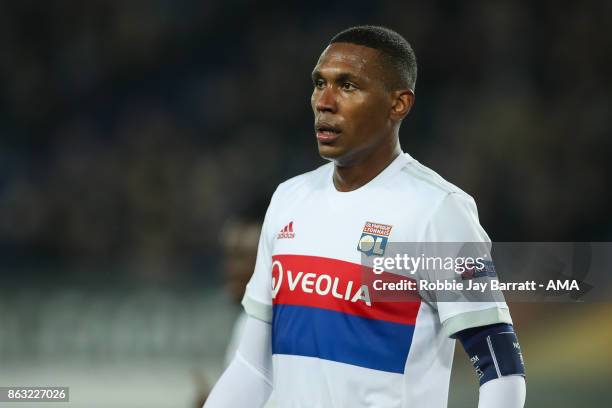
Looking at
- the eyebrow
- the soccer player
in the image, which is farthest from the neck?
the eyebrow

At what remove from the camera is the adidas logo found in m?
3.14

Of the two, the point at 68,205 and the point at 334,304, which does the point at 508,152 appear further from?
Answer: the point at 334,304

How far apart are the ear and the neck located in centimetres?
10

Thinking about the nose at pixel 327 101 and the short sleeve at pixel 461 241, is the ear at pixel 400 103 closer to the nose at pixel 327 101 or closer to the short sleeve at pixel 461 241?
the nose at pixel 327 101

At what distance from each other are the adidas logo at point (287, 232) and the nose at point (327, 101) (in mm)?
381

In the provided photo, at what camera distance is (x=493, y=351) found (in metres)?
2.71

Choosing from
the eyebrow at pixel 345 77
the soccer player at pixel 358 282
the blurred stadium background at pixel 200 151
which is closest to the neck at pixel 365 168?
the soccer player at pixel 358 282

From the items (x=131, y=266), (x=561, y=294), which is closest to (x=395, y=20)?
(x=131, y=266)

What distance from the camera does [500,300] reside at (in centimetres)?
279

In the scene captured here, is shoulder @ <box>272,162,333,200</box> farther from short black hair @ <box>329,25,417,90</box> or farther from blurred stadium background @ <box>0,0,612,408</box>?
blurred stadium background @ <box>0,0,612,408</box>

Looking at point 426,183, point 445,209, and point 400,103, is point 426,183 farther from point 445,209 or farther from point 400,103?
point 400,103

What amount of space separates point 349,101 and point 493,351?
859 mm

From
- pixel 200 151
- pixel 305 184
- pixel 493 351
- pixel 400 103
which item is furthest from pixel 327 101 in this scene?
pixel 200 151

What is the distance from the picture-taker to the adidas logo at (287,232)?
10.3 feet
